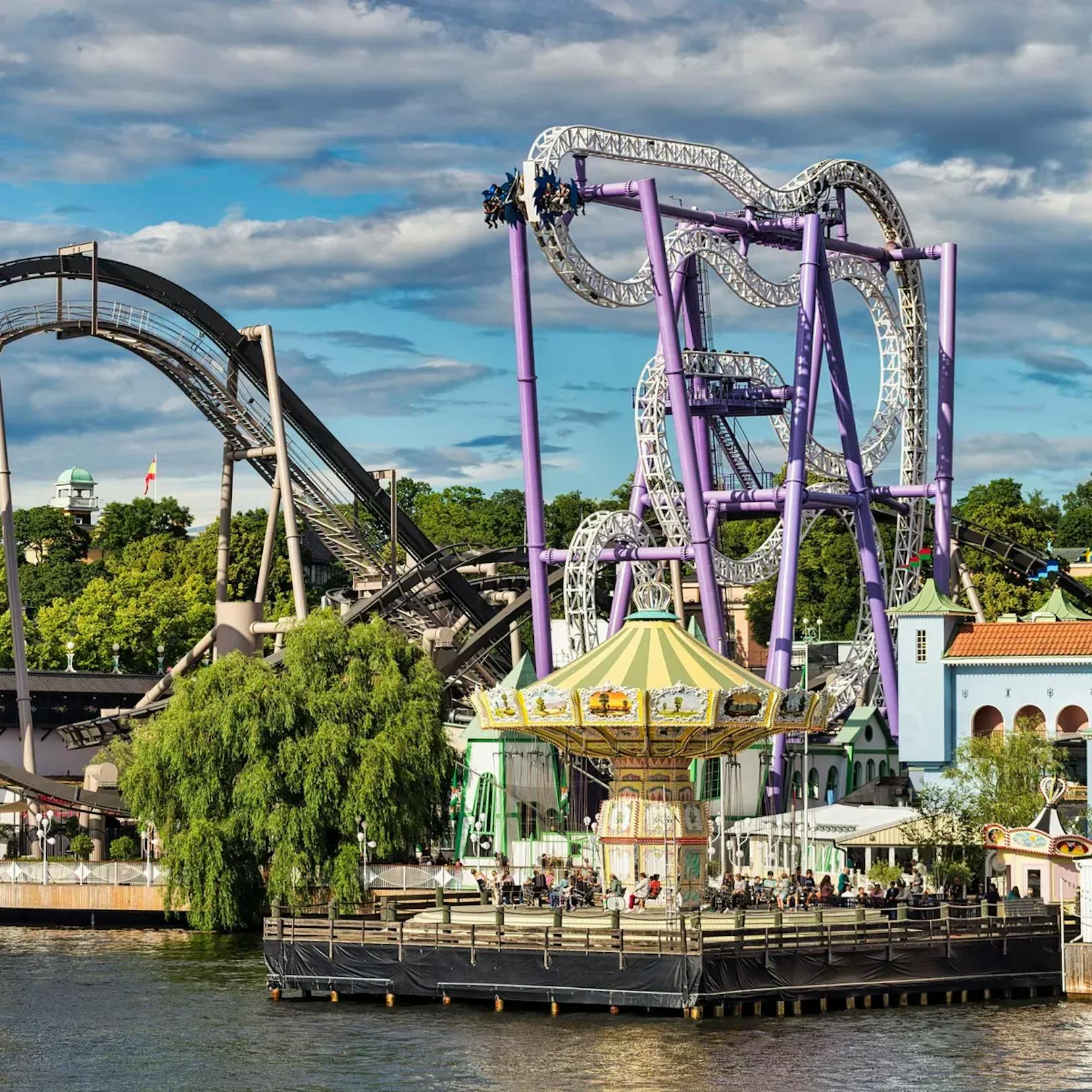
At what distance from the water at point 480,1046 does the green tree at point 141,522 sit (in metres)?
94.7

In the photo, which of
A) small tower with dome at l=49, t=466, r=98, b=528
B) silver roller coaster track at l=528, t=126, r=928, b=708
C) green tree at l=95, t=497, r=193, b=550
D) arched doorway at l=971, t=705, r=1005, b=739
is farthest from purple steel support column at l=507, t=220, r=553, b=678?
small tower with dome at l=49, t=466, r=98, b=528

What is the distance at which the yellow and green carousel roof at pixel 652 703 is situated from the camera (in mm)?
46031

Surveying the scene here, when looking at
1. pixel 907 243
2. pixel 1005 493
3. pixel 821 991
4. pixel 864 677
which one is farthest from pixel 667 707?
pixel 1005 493

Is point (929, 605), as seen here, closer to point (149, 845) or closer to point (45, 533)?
point (149, 845)

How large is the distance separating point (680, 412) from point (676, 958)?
23.3 m

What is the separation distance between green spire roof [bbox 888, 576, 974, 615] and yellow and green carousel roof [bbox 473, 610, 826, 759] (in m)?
16.6

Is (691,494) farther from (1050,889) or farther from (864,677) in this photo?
(1050,889)

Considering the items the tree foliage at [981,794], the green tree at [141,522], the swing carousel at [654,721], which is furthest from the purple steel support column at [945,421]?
the green tree at [141,522]

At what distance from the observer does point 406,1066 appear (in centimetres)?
3547

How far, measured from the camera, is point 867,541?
68.2 m

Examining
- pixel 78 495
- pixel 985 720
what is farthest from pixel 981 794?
pixel 78 495

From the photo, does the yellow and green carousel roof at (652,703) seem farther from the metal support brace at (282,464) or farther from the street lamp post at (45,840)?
the metal support brace at (282,464)

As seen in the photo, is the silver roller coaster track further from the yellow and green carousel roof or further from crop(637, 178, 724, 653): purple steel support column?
the yellow and green carousel roof

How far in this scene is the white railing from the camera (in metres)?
57.4
